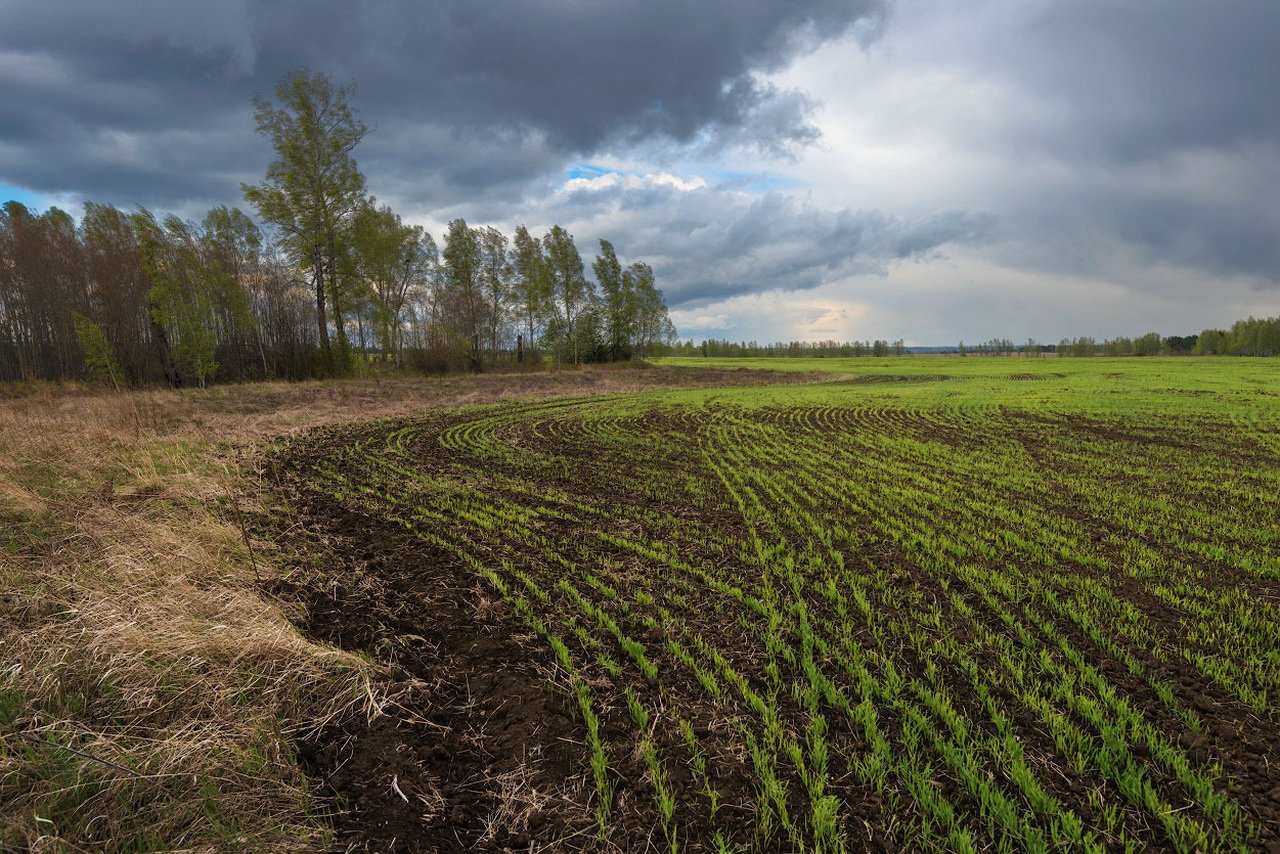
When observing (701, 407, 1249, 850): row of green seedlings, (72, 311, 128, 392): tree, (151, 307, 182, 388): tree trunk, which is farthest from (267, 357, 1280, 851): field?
(151, 307, 182, 388): tree trunk

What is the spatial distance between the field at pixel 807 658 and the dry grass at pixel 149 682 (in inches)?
17.1

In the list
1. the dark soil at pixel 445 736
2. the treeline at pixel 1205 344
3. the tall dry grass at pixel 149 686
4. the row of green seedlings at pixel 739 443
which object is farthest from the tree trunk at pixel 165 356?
the treeline at pixel 1205 344

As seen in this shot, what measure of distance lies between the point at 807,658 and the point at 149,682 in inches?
209

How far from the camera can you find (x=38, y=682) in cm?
397

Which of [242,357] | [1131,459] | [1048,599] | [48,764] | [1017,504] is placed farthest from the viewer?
[242,357]

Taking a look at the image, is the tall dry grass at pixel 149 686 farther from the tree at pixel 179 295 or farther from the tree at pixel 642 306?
the tree at pixel 642 306

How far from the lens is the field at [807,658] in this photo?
3227 millimetres

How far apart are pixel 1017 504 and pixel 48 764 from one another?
479 inches

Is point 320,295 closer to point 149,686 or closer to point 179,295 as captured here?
point 179,295

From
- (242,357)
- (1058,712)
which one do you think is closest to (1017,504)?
(1058,712)

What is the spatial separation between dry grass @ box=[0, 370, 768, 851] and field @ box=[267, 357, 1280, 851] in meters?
0.43

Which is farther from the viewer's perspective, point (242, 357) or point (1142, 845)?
point (242, 357)

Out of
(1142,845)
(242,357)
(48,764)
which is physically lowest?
(1142,845)

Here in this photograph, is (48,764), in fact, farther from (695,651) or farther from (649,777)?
(695,651)
